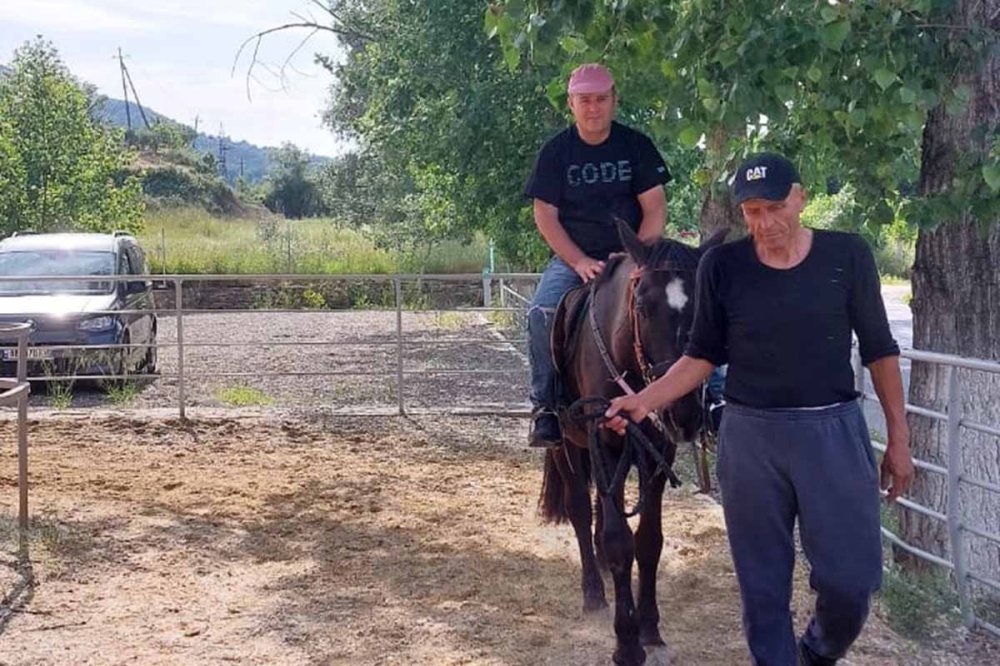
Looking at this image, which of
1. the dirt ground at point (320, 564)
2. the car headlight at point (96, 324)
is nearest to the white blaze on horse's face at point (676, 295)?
the dirt ground at point (320, 564)

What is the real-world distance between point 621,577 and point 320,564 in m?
2.13

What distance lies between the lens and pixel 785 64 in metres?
4.59

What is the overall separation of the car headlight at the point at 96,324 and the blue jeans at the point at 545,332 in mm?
7315

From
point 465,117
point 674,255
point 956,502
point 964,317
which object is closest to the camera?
point 674,255

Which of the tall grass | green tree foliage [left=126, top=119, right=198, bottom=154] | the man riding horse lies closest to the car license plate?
the man riding horse

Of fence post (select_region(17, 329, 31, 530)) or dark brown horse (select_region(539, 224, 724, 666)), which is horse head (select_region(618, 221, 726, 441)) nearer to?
dark brown horse (select_region(539, 224, 724, 666))

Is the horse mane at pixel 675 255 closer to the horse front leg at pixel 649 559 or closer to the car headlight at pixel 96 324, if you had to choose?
the horse front leg at pixel 649 559

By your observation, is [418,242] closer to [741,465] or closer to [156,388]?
[156,388]

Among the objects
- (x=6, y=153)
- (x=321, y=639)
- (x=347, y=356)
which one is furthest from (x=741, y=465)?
(x=6, y=153)

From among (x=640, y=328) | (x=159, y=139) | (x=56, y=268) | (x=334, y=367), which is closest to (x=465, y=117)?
(x=334, y=367)

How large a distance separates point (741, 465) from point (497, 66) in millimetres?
9701

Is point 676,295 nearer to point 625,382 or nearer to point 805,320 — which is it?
point 625,382

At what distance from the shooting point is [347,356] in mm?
16219

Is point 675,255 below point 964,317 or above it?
above
